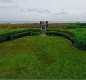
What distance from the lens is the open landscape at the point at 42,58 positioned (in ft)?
42.2

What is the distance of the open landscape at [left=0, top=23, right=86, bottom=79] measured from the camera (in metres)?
12.9

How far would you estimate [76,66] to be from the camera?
1409 centimetres

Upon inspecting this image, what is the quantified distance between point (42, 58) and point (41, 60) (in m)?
0.48

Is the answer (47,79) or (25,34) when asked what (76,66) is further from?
(25,34)

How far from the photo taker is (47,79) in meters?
11.8

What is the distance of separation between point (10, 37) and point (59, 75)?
38.6 feet

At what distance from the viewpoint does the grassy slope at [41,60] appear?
42.5 ft

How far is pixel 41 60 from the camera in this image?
50.5ft

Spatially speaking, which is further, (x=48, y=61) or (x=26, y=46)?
(x=26, y=46)

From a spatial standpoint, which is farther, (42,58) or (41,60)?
(42,58)

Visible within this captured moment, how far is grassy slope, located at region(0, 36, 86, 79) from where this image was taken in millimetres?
12959

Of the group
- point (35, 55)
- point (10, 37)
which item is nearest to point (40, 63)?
point (35, 55)

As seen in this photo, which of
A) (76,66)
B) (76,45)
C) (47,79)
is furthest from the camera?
(76,45)

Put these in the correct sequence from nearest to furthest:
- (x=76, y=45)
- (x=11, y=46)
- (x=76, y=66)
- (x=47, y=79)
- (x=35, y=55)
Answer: (x=47, y=79)
(x=76, y=66)
(x=35, y=55)
(x=76, y=45)
(x=11, y=46)
